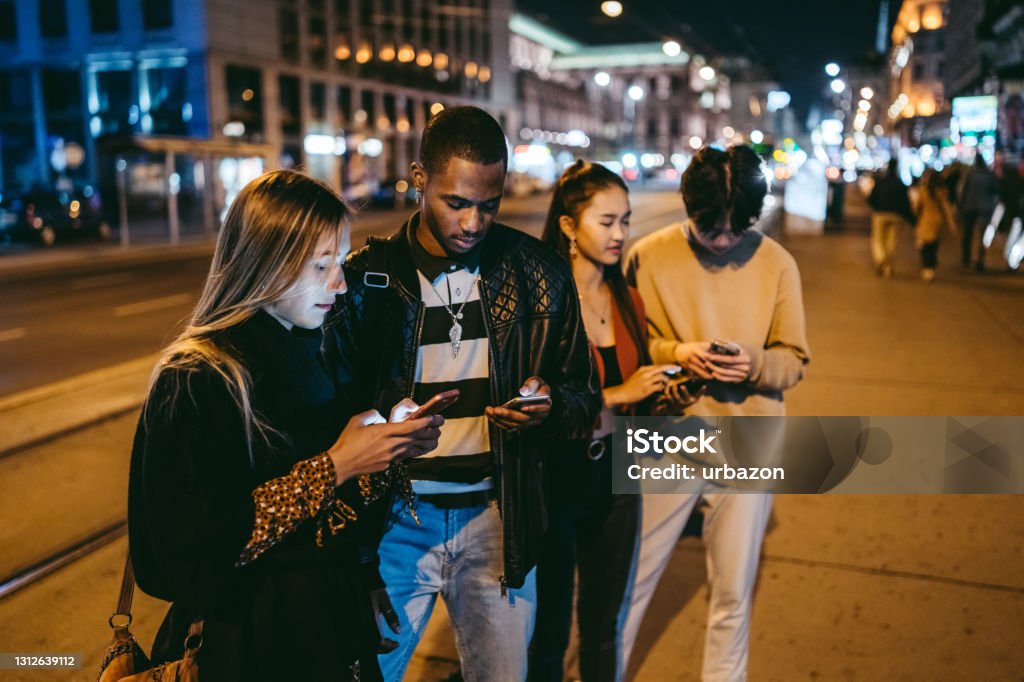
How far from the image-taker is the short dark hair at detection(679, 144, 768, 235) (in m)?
2.88

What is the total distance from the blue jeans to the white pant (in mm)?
776

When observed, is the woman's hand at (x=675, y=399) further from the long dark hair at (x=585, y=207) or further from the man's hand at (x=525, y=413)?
the man's hand at (x=525, y=413)

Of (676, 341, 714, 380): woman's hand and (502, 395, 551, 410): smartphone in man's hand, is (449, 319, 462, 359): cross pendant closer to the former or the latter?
(502, 395, 551, 410): smartphone in man's hand

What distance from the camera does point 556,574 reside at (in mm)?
2904

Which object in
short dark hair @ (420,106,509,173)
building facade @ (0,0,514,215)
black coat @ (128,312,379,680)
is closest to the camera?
black coat @ (128,312,379,680)

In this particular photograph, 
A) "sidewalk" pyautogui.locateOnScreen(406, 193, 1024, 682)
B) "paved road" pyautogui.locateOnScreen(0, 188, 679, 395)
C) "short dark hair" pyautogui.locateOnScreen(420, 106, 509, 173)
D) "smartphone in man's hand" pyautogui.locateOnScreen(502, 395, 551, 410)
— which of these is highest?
"short dark hair" pyautogui.locateOnScreen(420, 106, 509, 173)

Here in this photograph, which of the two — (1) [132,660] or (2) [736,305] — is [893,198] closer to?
(2) [736,305]

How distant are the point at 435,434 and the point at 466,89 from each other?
73.3 m

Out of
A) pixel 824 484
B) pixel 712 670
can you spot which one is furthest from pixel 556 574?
pixel 824 484

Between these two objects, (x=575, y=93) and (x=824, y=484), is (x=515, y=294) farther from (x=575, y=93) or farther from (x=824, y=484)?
(x=575, y=93)

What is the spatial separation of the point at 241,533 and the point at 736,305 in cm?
196

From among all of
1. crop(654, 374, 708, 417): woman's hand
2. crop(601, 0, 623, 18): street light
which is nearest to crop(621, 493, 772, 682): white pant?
crop(654, 374, 708, 417): woman's hand

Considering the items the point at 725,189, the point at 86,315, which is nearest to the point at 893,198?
the point at 86,315

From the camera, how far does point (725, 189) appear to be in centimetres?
288
